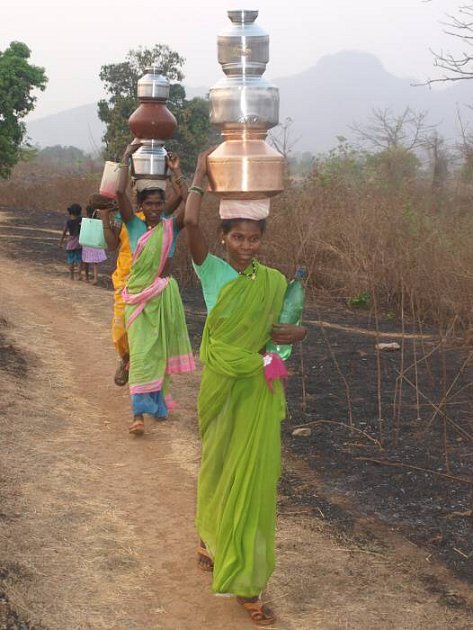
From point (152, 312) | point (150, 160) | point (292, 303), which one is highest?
point (150, 160)

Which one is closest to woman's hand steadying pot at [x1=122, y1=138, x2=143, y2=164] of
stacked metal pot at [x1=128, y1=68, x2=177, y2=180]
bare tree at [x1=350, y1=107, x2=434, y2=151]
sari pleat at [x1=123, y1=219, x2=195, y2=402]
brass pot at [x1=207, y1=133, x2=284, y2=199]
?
stacked metal pot at [x1=128, y1=68, x2=177, y2=180]

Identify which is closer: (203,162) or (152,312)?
(203,162)

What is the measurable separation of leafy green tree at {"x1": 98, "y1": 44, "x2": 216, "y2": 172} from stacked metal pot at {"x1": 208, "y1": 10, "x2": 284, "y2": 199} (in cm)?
2229

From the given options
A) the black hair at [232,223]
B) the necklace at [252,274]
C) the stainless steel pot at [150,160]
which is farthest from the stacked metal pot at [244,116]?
the stainless steel pot at [150,160]

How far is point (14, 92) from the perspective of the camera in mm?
23328

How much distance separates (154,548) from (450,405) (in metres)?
3.16

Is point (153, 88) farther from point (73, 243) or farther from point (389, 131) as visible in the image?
point (389, 131)

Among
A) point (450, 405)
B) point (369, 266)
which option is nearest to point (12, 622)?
point (450, 405)

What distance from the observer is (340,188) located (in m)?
12.7

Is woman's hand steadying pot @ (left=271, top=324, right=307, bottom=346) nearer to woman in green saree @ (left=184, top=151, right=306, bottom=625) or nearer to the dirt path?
woman in green saree @ (left=184, top=151, right=306, bottom=625)

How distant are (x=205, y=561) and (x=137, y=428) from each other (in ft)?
6.95

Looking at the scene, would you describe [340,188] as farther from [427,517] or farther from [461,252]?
[427,517]

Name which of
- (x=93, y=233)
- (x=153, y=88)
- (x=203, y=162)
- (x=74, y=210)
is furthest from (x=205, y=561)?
(x=74, y=210)

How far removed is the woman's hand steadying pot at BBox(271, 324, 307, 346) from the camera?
360 centimetres
